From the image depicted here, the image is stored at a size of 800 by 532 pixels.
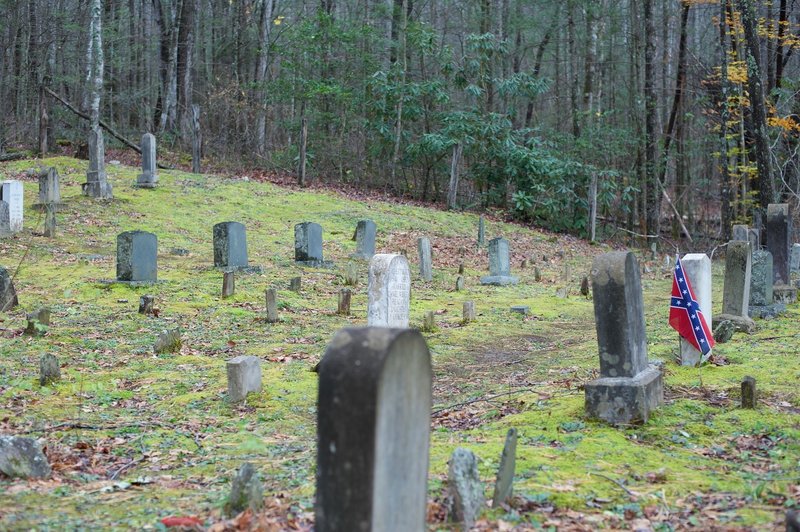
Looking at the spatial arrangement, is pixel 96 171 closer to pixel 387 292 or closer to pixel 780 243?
pixel 387 292

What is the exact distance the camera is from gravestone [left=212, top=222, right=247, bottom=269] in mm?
16641

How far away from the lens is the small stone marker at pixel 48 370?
8.52 m

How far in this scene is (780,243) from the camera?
51.2ft

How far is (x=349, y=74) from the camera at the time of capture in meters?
34.8

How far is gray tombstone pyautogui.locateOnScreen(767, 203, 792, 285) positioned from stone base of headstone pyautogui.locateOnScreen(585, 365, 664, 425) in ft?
31.0

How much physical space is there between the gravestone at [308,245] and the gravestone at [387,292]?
307 inches

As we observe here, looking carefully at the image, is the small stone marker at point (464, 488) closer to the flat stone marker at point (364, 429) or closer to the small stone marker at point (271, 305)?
the flat stone marker at point (364, 429)

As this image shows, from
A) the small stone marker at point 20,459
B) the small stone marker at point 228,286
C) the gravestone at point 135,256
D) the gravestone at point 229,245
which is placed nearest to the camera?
the small stone marker at point 20,459

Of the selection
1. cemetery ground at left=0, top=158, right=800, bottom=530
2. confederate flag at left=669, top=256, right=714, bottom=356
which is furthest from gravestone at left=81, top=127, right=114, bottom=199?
confederate flag at left=669, top=256, right=714, bottom=356

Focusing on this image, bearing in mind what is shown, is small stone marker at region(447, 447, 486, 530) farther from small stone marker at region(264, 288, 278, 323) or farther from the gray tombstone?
the gray tombstone

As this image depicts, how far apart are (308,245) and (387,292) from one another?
27.0ft

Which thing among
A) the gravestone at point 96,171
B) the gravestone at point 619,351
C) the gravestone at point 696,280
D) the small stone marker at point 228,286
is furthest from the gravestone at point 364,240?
the gravestone at point 619,351

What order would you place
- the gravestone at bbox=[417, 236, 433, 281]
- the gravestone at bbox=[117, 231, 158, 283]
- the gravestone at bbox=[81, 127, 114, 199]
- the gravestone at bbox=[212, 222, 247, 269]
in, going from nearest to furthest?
1. the gravestone at bbox=[117, 231, 158, 283]
2. the gravestone at bbox=[212, 222, 247, 269]
3. the gravestone at bbox=[417, 236, 433, 281]
4. the gravestone at bbox=[81, 127, 114, 199]

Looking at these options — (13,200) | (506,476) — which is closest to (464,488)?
(506,476)
